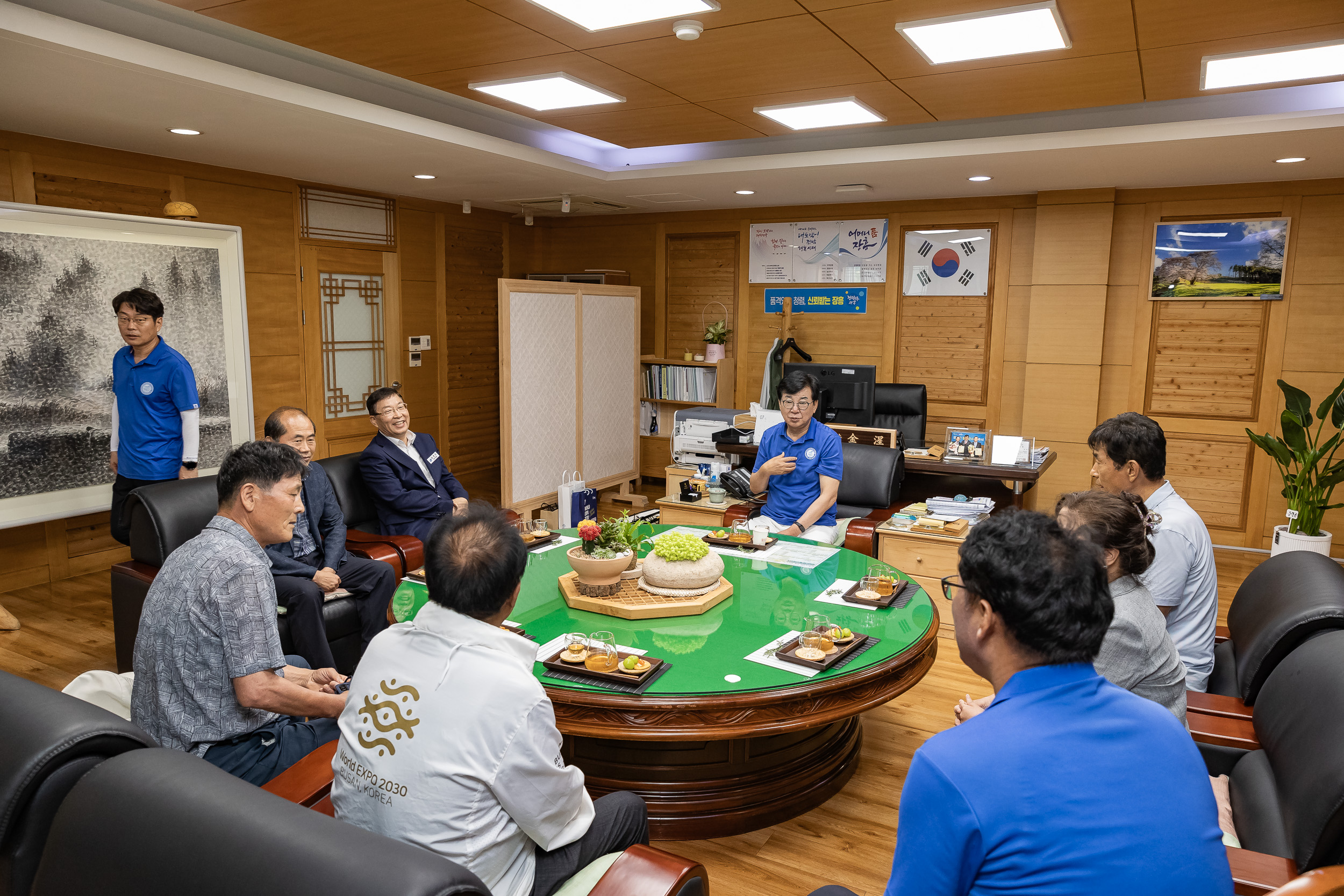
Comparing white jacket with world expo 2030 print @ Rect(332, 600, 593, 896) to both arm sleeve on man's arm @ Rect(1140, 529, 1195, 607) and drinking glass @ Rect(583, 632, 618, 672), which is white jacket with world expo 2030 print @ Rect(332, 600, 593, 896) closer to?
drinking glass @ Rect(583, 632, 618, 672)

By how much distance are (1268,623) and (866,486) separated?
9.02ft

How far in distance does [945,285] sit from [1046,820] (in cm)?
657

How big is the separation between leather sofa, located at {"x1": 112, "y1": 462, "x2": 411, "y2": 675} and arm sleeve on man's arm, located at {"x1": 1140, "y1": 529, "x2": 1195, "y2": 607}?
123 inches

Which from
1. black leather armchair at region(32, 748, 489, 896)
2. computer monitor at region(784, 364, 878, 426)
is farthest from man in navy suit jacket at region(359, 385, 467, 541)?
black leather armchair at region(32, 748, 489, 896)

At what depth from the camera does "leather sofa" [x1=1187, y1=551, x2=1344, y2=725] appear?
2.15m

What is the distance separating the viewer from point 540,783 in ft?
5.11

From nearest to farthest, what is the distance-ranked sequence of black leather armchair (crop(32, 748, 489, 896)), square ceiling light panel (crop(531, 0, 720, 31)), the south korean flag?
black leather armchair (crop(32, 748, 489, 896)), square ceiling light panel (crop(531, 0, 720, 31)), the south korean flag

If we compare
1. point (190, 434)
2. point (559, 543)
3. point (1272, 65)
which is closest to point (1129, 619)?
point (559, 543)

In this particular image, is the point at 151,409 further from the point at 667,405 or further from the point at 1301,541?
the point at 1301,541

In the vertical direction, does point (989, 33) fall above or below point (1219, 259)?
above

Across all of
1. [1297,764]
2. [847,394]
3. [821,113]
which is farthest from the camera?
[847,394]

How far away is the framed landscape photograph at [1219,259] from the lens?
604 cm

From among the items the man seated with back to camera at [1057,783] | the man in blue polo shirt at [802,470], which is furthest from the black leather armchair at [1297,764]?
the man in blue polo shirt at [802,470]

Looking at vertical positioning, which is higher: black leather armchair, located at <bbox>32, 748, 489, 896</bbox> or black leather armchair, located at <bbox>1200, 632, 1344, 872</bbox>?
black leather armchair, located at <bbox>32, 748, 489, 896</bbox>
